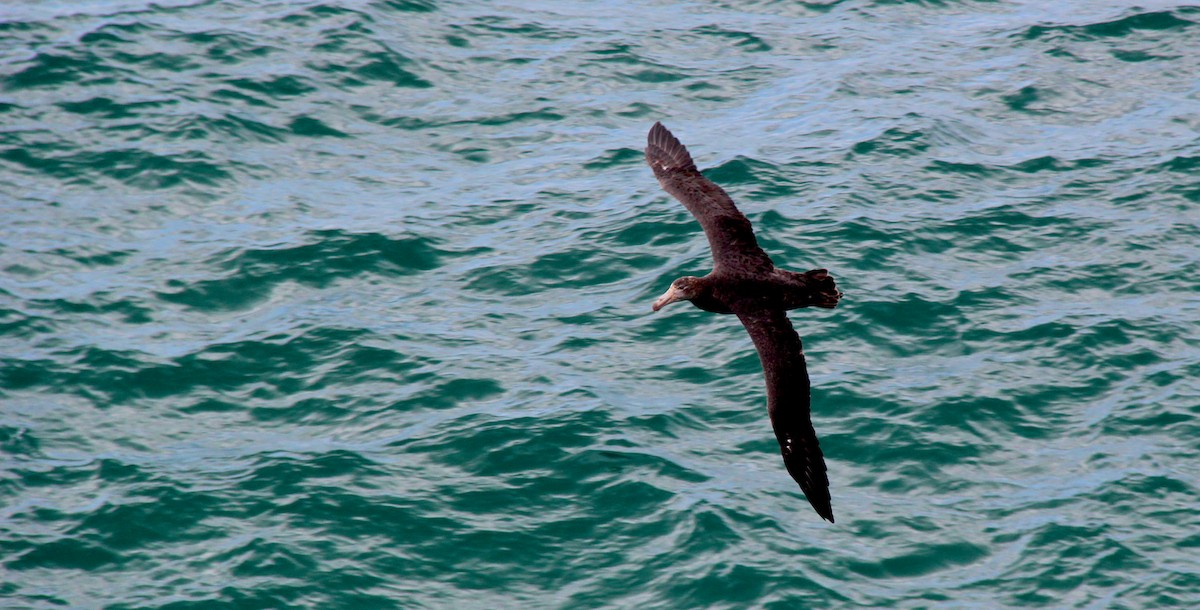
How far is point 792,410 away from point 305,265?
891 cm

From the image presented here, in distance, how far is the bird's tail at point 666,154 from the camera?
14672 millimetres

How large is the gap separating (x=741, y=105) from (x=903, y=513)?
10920 mm

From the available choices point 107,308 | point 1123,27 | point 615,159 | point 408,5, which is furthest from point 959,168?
point 107,308

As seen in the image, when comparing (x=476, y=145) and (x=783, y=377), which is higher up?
(x=783, y=377)

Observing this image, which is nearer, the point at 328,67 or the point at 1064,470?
the point at 1064,470

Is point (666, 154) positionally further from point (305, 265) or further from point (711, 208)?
point (305, 265)

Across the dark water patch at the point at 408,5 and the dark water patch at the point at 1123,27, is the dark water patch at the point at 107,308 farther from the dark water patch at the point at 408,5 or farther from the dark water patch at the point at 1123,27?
the dark water patch at the point at 1123,27

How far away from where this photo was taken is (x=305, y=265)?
61.0 ft

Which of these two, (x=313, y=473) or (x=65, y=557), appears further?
(x=313, y=473)

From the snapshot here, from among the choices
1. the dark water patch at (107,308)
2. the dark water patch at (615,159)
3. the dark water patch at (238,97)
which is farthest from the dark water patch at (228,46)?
the dark water patch at (107,308)

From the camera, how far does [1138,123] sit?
74.1 ft

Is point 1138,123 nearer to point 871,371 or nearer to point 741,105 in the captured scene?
point 741,105

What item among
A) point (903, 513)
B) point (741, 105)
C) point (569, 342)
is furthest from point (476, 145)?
point (903, 513)

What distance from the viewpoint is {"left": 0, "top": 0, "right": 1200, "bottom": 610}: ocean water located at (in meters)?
13.6
